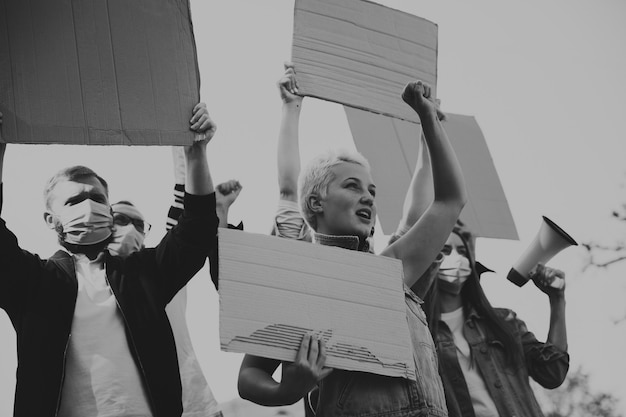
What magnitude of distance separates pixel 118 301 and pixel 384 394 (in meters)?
0.92

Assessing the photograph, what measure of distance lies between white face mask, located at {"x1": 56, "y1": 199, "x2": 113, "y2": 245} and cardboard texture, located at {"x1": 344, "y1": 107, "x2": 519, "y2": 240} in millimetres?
1654

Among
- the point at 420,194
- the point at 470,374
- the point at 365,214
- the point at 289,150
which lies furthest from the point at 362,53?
the point at 470,374

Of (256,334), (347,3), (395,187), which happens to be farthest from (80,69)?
(395,187)

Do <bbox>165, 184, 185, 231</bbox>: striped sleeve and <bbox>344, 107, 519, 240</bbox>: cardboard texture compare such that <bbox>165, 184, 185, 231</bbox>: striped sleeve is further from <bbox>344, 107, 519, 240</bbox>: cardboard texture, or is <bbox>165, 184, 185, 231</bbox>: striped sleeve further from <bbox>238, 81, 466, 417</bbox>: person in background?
<bbox>344, 107, 519, 240</bbox>: cardboard texture

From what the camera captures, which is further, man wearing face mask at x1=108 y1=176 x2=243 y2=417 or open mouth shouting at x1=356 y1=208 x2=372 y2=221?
man wearing face mask at x1=108 y1=176 x2=243 y2=417

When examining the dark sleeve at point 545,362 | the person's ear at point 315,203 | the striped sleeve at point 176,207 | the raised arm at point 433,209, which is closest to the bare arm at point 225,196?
the striped sleeve at point 176,207

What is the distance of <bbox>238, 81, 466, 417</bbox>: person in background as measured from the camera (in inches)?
113

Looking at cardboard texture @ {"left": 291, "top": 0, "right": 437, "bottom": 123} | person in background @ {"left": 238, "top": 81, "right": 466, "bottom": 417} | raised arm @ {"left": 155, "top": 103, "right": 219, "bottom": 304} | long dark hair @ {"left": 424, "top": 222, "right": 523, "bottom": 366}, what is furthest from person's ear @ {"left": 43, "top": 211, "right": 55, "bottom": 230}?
long dark hair @ {"left": 424, "top": 222, "right": 523, "bottom": 366}

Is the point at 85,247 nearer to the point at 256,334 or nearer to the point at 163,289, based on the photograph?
the point at 163,289

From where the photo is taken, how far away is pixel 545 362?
4.50m

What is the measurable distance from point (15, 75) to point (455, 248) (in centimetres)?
244

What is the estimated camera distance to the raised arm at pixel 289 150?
12.9 feet

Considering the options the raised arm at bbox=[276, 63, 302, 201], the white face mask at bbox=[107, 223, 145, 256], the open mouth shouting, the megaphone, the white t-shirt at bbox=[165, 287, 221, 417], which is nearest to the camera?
the open mouth shouting

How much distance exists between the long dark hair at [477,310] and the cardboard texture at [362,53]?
0.89 m
